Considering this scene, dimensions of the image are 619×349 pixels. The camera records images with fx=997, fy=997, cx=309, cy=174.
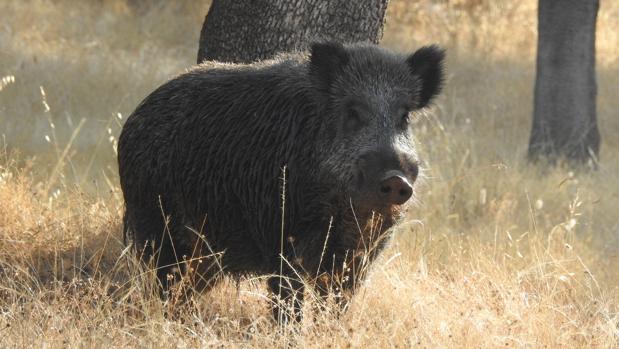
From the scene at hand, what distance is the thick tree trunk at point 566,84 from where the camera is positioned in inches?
418

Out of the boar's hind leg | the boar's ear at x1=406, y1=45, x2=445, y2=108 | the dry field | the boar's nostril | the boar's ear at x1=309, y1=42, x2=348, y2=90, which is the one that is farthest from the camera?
the boar's hind leg

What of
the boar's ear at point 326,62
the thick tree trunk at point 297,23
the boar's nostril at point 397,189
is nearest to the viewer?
the boar's nostril at point 397,189

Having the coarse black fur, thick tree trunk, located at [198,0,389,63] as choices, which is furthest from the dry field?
thick tree trunk, located at [198,0,389,63]

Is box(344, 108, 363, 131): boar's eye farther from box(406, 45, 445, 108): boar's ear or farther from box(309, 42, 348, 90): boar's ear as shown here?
box(406, 45, 445, 108): boar's ear

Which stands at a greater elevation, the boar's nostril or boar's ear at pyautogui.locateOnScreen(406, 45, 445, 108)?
boar's ear at pyautogui.locateOnScreen(406, 45, 445, 108)

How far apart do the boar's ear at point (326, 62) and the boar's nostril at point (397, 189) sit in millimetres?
723

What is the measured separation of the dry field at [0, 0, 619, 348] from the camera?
4422 millimetres

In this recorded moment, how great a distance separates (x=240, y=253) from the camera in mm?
4930

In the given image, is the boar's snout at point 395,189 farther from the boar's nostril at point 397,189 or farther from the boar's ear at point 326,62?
the boar's ear at point 326,62

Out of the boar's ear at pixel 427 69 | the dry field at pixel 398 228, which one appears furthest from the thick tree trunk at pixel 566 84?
the boar's ear at pixel 427 69

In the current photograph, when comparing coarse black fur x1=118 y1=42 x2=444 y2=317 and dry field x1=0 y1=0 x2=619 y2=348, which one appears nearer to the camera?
dry field x1=0 y1=0 x2=619 y2=348

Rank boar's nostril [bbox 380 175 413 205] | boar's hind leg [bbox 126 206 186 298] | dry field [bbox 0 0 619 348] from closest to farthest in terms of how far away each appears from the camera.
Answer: boar's nostril [bbox 380 175 413 205] < dry field [bbox 0 0 619 348] < boar's hind leg [bbox 126 206 186 298]

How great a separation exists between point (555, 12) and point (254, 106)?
653 cm

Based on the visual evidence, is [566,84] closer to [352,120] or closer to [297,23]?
[297,23]
